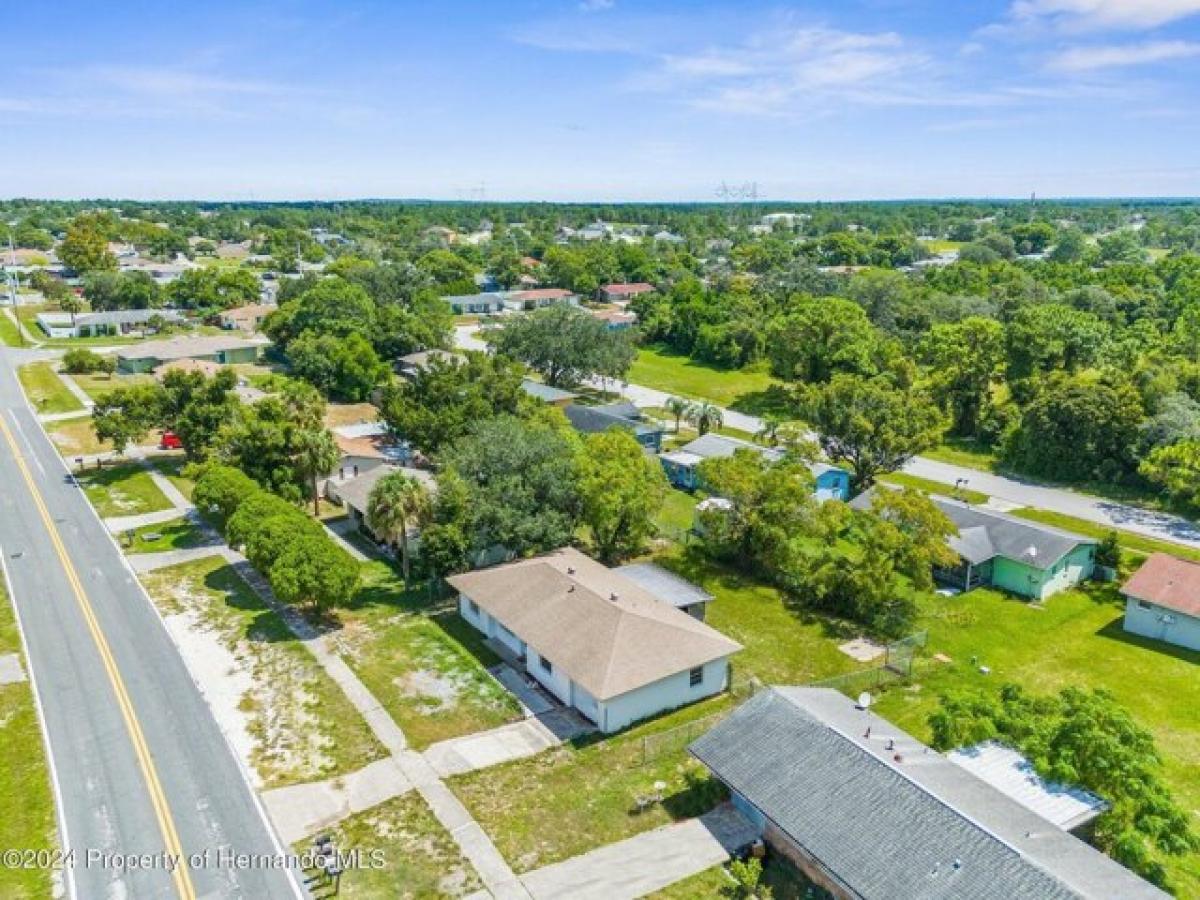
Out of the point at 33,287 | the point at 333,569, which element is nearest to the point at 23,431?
the point at 333,569

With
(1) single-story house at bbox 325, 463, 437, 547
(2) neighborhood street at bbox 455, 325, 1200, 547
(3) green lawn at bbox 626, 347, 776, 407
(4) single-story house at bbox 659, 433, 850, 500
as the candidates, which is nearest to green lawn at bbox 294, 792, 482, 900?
(1) single-story house at bbox 325, 463, 437, 547

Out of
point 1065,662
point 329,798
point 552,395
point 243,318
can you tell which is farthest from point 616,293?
point 329,798

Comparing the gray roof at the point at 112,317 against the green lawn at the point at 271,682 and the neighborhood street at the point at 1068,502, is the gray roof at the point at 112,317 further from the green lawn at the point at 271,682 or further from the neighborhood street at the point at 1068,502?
the neighborhood street at the point at 1068,502

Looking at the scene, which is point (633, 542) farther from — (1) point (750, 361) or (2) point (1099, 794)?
(1) point (750, 361)

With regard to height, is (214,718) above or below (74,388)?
below

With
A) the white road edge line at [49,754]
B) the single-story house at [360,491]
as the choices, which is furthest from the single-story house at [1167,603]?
the white road edge line at [49,754]

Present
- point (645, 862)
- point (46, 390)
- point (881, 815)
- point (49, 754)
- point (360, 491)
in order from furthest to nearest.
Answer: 1. point (46, 390)
2. point (360, 491)
3. point (49, 754)
4. point (645, 862)
5. point (881, 815)

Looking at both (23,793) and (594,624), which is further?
(594,624)

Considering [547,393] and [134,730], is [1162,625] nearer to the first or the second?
[134,730]
